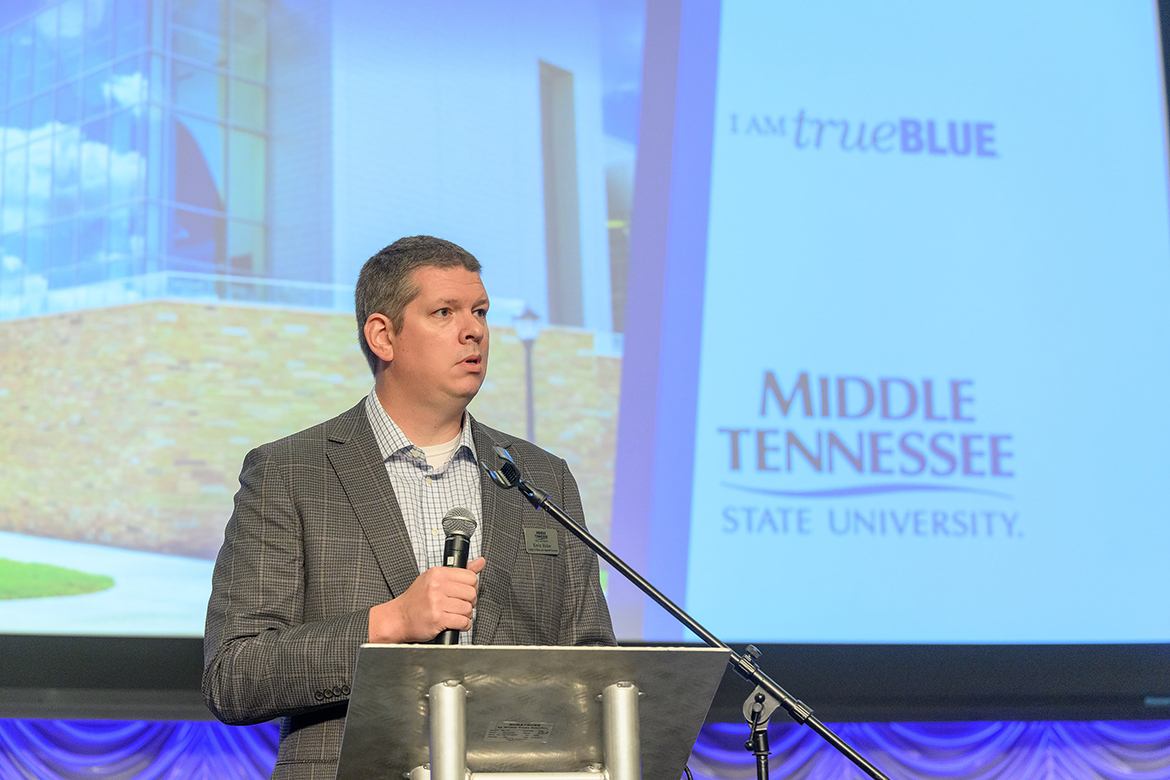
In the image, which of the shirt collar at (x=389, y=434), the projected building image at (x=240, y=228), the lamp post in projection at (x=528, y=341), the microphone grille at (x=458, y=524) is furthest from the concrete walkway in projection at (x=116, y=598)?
the microphone grille at (x=458, y=524)

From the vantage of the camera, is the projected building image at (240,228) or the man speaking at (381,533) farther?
the projected building image at (240,228)

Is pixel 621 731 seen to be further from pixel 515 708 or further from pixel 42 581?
pixel 42 581

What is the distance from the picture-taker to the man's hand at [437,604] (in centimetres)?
138

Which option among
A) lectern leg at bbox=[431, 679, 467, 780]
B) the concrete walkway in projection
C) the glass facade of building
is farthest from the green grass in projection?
lectern leg at bbox=[431, 679, 467, 780]

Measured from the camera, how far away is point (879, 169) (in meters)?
3.81

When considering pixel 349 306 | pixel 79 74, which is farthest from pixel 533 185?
pixel 79 74

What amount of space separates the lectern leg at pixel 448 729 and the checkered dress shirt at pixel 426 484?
59 centimetres

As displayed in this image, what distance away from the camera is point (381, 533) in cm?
182

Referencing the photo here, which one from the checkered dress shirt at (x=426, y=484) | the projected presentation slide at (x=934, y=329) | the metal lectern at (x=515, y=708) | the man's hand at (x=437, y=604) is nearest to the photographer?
the metal lectern at (x=515, y=708)

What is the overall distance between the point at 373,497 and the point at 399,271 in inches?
17.8

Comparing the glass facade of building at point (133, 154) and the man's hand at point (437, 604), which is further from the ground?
the glass facade of building at point (133, 154)

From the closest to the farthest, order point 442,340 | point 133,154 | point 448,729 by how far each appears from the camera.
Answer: point 448,729
point 442,340
point 133,154

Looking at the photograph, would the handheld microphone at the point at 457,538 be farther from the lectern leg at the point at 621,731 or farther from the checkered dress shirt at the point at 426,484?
the checkered dress shirt at the point at 426,484

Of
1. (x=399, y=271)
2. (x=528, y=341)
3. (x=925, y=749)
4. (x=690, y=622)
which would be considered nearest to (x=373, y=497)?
(x=399, y=271)
